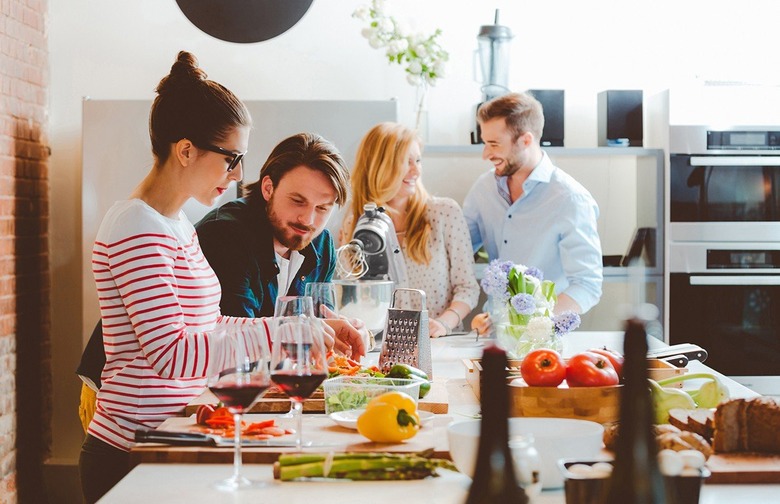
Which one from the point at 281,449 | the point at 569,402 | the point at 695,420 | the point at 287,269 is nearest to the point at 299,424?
the point at 281,449

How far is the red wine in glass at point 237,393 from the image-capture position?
1326 mm

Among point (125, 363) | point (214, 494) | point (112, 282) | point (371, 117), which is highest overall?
point (371, 117)

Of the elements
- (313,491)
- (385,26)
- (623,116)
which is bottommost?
(313,491)

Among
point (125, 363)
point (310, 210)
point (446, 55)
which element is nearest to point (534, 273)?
point (310, 210)

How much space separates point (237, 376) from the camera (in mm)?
1341

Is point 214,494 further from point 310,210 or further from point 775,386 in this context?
point 775,386

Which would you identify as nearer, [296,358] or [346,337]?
[296,358]

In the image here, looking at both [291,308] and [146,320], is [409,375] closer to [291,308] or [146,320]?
[291,308]

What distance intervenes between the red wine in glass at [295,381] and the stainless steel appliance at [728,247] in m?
2.84

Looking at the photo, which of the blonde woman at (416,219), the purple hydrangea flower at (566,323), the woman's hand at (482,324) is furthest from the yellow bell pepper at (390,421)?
the blonde woman at (416,219)

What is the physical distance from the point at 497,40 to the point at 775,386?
1932mm

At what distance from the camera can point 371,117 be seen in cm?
376

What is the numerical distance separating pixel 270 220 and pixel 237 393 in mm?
1101

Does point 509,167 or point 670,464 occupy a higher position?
point 509,167
